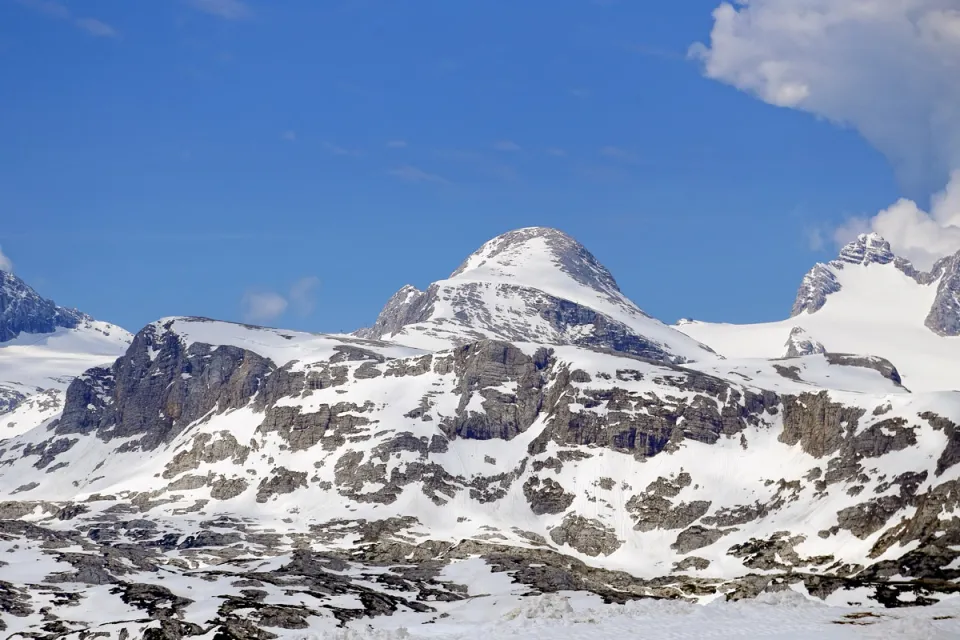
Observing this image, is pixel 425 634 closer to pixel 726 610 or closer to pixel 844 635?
pixel 726 610

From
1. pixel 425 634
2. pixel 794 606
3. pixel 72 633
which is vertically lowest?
pixel 72 633

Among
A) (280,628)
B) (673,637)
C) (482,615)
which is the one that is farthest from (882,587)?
(673,637)

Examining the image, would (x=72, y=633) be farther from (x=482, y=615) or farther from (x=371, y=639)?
(x=371, y=639)

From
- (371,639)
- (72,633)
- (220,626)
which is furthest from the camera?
(72,633)

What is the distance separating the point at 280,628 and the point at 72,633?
32.0m

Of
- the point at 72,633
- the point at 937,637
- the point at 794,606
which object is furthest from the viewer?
the point at 72,633

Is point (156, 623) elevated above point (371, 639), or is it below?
below

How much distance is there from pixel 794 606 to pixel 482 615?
→ 99.7m

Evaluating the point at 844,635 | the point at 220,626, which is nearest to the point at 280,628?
the point at 220,626

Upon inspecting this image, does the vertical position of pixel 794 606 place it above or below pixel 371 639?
above

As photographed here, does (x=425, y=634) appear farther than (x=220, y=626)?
No

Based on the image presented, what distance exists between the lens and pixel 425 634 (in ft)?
343

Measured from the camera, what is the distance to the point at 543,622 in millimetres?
98125

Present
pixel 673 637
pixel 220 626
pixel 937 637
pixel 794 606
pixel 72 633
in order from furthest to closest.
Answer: pixel 72 633 < pixel 220 626 < pixel 794 606 < pixel 673 637 < pixel 937 637
